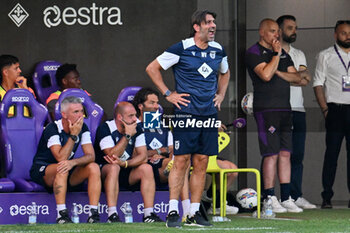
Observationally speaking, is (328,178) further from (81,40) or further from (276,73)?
(81,40)

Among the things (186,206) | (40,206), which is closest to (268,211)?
(186,206)

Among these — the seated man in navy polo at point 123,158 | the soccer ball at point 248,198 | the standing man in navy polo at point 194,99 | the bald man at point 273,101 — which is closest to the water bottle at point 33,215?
the seated man in navy polo at point 123,158

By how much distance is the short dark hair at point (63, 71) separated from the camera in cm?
1170

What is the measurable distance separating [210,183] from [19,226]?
8.93 ft

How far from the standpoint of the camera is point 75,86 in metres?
11.6

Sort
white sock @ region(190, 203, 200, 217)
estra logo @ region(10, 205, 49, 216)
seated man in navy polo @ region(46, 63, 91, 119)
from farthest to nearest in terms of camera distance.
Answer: seated man in navy polo @ region(46, 63, 91, 119)
estra logo @ region(10, 205, 49, 216)
white sock @ region(190, 203, 200, 217)

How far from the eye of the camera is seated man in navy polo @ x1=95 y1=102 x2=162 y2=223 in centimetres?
1018

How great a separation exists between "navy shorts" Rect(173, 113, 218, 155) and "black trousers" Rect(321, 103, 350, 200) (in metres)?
3.36

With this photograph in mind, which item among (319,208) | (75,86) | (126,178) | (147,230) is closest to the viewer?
(147,230)

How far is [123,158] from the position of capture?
1057 cm

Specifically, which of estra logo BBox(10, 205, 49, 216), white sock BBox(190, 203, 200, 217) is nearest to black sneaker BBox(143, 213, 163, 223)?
white sock BBox(190, 203, 200, 217)

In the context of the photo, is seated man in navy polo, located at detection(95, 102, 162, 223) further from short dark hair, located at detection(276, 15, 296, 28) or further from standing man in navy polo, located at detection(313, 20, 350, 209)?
standing man in navy polo, located at detection(313, 20, 350, 209)

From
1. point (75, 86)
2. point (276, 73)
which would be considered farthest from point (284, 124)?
point (75, 86)

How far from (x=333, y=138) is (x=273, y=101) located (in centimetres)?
92
